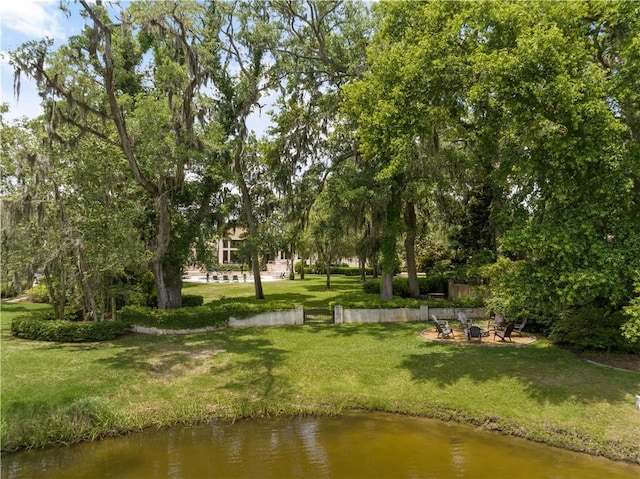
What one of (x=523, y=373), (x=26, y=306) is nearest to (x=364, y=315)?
(x=523, y=373)

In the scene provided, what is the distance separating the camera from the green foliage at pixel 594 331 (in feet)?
41.1

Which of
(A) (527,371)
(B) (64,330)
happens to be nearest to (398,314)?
(A) (527,371)

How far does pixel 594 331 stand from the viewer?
42.2 ft

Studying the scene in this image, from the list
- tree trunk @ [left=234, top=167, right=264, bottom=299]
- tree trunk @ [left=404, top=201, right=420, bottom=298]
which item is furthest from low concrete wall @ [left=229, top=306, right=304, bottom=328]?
tree trunk @ [left=404, top=201, right=420, bottom=298]

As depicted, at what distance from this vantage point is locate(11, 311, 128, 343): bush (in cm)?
1527

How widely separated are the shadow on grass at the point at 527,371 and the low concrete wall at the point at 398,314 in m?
4.69

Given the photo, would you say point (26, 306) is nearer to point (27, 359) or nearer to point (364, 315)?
point (27, 359)

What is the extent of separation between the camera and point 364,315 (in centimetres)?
1884

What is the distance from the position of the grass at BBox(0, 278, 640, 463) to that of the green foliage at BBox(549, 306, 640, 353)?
2.16ft

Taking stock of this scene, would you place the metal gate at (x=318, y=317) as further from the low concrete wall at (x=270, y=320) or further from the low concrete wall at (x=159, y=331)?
the low concrete wall at (x=159, y=331)

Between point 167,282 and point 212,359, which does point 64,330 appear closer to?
point 167,282

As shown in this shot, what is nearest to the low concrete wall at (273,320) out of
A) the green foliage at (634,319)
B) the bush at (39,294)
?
the green foliage at (634,319)

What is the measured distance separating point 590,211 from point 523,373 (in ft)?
15.2

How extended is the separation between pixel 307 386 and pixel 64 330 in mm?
9813
